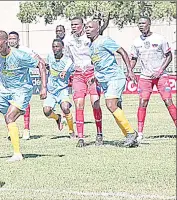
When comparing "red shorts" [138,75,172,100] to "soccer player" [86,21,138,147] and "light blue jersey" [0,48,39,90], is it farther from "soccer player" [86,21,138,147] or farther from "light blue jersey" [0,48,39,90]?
"light blue jersey" [0,48,39,90]

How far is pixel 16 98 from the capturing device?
11.3 m

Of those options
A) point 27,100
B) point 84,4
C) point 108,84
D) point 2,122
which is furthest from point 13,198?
point 84,4

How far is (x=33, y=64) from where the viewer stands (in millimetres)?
11250

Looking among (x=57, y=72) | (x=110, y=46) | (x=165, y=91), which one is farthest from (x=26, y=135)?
(x=110, y=46)

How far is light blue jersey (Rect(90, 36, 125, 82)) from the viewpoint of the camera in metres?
12.2

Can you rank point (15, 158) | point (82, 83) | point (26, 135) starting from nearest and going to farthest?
point (15, 158) → point (82, 83) → point (26, 135)

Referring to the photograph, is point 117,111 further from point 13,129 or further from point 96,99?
point 13,129

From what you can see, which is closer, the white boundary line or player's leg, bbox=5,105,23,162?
the white boundary line

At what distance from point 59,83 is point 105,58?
2.64 m

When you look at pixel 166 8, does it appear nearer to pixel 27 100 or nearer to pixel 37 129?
Result: pixel 37 129

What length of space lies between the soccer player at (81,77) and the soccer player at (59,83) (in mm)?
278

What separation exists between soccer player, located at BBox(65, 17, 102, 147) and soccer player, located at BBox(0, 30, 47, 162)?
68.6 inches

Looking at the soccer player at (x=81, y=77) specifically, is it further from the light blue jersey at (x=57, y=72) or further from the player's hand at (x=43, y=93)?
the player's hand at (x=43, y=93)

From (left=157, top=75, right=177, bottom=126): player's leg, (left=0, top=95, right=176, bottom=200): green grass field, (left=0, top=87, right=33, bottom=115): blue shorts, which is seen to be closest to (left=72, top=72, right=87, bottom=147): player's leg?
(left=0, top=95, right=176, bottom=200): green grass field
